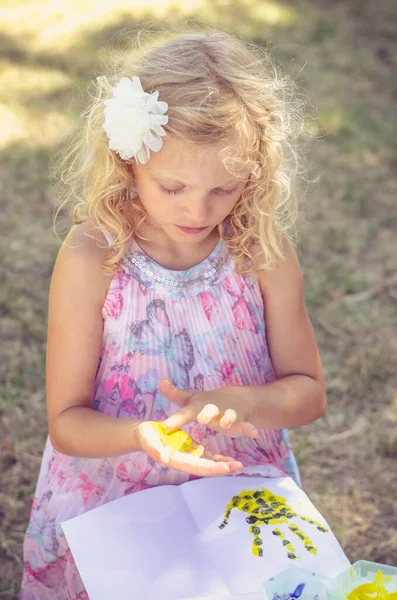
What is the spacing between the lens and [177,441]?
4.58 ft

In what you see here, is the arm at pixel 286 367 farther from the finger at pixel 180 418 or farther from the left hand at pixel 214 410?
the finger at pixel 180 418

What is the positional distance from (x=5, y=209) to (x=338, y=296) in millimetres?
1336

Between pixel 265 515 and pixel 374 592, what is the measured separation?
1.08 ft

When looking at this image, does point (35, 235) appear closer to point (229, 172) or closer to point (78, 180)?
point (78, 180)

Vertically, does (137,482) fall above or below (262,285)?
below

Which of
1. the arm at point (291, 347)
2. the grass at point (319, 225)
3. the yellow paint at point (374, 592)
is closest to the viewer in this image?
the yellow paint at point (374, 592)

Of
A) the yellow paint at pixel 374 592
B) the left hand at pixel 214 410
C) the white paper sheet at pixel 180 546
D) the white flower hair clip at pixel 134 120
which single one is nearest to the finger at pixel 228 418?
the left hand at pixel 214 410

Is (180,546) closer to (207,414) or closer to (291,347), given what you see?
(207,414)

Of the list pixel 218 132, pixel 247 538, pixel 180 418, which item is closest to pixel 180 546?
pixel 247 538

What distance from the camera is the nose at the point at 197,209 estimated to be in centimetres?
147

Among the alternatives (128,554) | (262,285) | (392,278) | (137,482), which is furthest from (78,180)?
(392,278)

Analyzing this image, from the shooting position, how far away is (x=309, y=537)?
1437 millimetres

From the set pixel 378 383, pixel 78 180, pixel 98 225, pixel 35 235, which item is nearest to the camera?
pixel 98 225

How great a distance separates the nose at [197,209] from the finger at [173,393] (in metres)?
0.29
